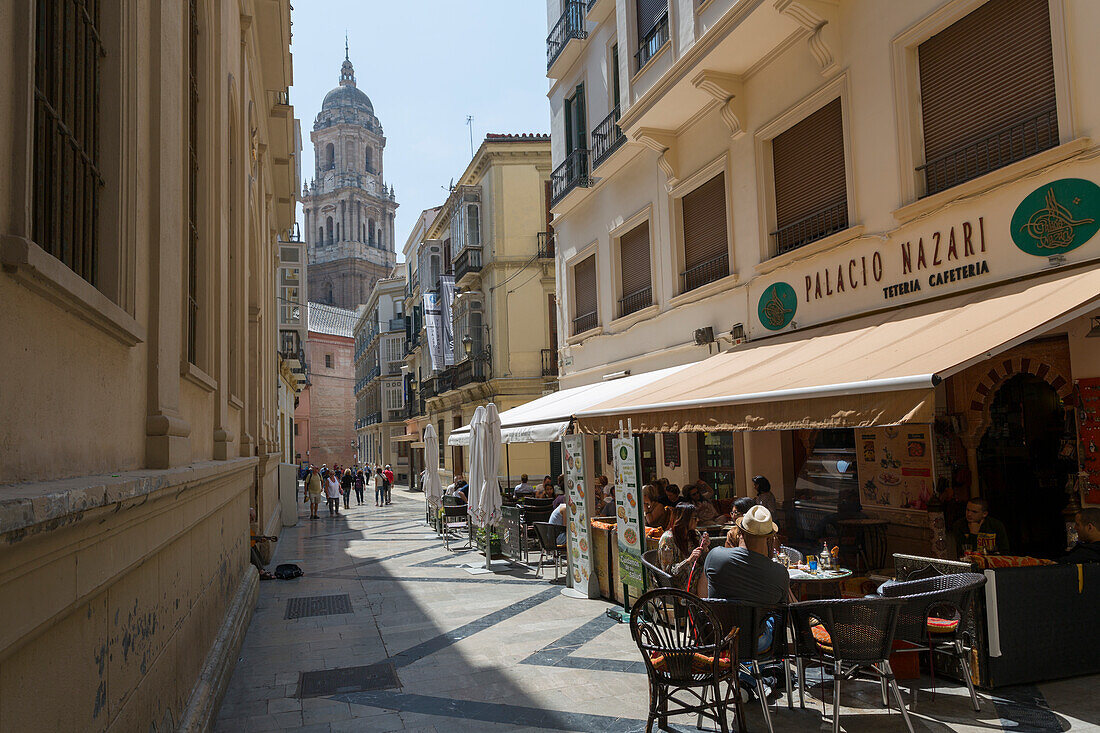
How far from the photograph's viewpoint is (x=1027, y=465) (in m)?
9.03

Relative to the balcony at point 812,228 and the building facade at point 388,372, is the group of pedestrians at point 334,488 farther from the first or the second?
the balcony at point 812,228

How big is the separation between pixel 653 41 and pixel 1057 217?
808 centimetres

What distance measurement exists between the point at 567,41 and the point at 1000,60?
35.2ft

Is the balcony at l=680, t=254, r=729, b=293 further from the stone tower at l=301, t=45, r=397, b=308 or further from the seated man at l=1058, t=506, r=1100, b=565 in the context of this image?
the stone tower at l=301, t=45, r=397, b=308

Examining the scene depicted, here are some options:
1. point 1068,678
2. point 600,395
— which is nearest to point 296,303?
point 600,395

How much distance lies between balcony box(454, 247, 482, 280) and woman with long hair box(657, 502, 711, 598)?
21346mm

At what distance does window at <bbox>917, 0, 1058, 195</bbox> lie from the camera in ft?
22.9

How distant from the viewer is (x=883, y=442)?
1054cm

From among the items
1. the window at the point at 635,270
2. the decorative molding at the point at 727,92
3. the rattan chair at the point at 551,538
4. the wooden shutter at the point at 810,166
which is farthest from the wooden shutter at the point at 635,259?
the rattan chair at the point at 551,538

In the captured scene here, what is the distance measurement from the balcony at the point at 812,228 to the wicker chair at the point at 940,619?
4.96 metres

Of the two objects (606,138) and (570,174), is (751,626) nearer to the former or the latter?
(606,138)

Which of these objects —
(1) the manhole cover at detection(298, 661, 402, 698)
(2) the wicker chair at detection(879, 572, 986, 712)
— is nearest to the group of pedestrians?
(1) the manhole cover at detection(298, 661, 402, 698)

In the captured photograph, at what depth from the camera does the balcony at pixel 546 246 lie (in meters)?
27.2

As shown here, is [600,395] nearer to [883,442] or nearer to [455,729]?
[883,442]
